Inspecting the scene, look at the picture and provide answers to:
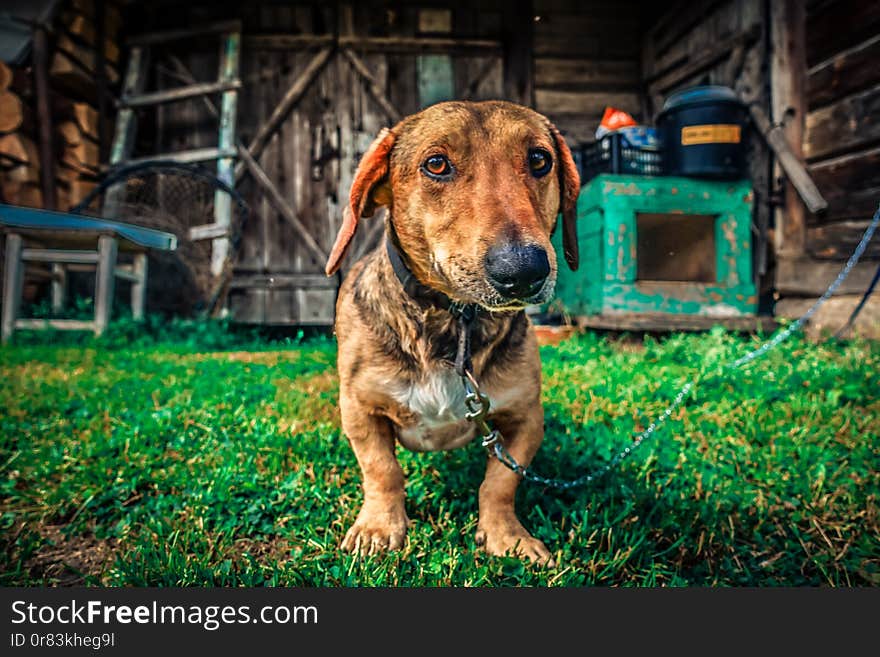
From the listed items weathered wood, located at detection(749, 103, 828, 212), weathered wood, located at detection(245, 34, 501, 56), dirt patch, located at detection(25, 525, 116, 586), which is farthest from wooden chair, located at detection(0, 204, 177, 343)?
weathered wood, located at detection(749, 103, 828, 212)

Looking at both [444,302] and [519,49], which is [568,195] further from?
[519,49]

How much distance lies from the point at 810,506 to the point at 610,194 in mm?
3259

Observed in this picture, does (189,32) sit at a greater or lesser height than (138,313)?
greater

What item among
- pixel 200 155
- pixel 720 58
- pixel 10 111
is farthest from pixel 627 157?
pixel 10 111

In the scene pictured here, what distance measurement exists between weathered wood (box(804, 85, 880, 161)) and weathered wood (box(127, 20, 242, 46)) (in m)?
6.56

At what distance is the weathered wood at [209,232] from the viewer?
6.08m

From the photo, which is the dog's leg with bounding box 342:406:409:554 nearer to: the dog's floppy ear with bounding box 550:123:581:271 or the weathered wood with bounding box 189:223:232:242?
the dog's floppy ear with bounding box 550:123:581:271

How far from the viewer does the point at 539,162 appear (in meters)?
1.38

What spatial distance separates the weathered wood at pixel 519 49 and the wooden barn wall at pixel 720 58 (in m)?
1.48

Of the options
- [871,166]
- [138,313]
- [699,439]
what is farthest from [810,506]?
[138,313]

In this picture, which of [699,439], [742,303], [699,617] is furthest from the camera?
[742,303]

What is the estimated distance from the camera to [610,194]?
4414 millimetres

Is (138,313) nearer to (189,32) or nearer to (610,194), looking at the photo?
(189,32)

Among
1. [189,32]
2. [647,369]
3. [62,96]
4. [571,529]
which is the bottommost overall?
[571,529]
